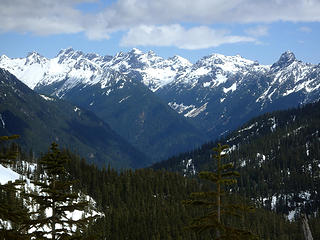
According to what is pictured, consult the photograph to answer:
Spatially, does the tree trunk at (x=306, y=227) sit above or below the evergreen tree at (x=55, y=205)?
below

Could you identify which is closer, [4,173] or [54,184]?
[54,184]

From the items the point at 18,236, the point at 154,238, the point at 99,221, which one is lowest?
the point at 18,236

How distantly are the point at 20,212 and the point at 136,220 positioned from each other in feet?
603

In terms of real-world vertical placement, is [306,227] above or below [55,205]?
below

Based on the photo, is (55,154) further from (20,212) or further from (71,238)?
(20,212)

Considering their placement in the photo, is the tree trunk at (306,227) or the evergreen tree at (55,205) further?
the evergreen tree at (55,205)

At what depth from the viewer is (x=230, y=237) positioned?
23797mm

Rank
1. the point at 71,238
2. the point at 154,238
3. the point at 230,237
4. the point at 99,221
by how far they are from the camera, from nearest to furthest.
Answer: the point at 230,237, the point at 71,238, the point at 154,238, the point at 99,221

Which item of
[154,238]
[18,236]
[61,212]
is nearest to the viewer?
[18,236]

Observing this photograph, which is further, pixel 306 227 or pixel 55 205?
pixel 55 205

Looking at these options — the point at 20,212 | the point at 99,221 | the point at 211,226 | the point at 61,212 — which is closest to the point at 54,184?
the point at 61,212

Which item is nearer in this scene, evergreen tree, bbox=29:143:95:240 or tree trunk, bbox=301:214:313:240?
tree trunk, bbox=301:214:313:240

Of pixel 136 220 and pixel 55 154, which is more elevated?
pixel 136 220

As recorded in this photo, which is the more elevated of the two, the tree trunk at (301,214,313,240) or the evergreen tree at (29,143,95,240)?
the evergreen tree at (29,143,95,240)
